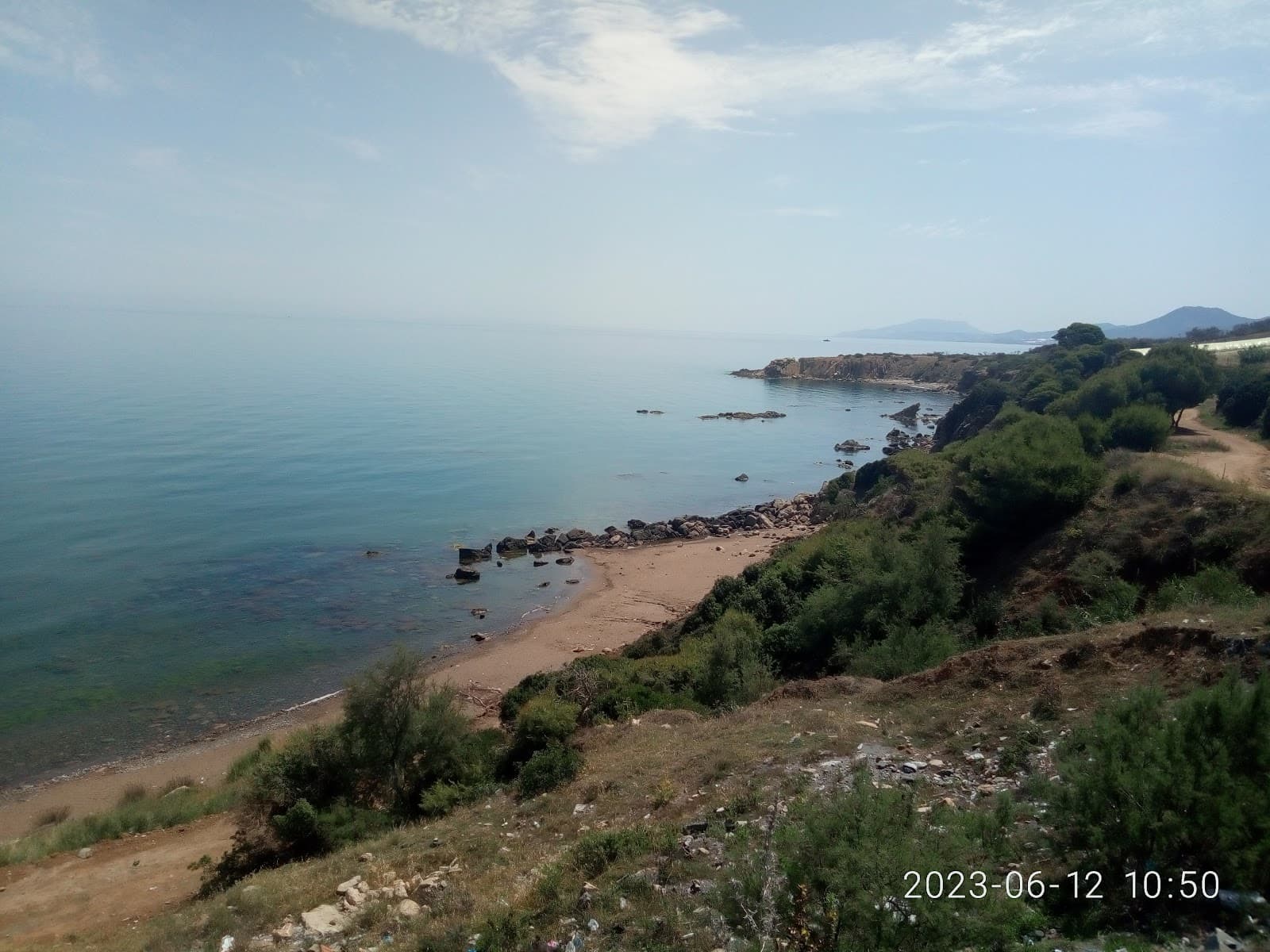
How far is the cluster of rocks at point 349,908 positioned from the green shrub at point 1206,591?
15624 millimetres

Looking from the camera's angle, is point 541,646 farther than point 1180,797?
Yes

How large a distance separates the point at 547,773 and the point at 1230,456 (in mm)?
30444

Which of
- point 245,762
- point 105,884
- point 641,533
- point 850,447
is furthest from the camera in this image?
point 850,447

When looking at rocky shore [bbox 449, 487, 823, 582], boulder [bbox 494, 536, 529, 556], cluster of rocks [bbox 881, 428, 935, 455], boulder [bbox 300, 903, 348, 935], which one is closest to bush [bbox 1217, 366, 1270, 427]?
rocky shore [bbox 449, 487, 823, 582]

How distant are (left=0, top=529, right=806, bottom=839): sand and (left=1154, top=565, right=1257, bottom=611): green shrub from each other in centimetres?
2057

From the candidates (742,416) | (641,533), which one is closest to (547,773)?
(641,533)

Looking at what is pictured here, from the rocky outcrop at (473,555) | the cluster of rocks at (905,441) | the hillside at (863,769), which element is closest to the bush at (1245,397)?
the hillside at (863,769)

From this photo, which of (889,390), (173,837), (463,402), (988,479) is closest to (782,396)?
(889,390)

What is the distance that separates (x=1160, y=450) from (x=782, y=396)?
11149 centimetres

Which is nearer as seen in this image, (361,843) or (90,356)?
(361,843)

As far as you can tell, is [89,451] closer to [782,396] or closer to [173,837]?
[173,837]

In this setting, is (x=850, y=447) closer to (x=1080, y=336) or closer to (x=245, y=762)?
(x=1080, y=336)

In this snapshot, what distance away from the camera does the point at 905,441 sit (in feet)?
292

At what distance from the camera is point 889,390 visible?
154 m
